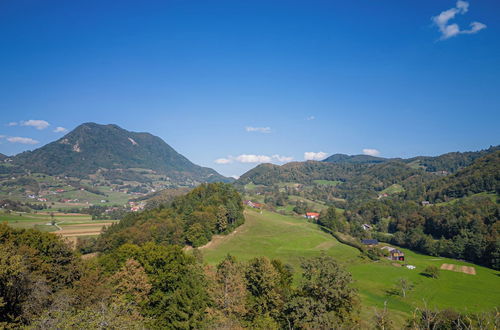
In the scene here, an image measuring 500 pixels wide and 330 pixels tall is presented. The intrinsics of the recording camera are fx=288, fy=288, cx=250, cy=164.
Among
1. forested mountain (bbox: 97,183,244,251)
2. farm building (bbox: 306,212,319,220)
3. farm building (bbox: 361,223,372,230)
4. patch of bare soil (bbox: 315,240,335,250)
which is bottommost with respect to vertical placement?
farm building (bbox: 361,223,372,230)

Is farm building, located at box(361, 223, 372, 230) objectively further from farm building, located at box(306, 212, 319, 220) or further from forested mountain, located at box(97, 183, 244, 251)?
forested mountain, located at box(97, 183, 244, 251)

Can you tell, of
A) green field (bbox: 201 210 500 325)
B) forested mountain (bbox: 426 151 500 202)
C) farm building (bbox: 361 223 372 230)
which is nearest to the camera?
green field (bbox: 201 210 500 325)

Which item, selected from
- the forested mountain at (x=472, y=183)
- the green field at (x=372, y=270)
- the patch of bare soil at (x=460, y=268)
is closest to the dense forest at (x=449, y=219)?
the forested mountain at (x=472, y=183)

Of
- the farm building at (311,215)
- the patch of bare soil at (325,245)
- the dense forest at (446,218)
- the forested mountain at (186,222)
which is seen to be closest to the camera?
the forested mountain at (186,222)

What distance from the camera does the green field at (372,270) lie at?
53.0m

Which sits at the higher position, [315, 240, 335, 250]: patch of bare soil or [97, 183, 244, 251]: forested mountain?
[97, 183, 244, 251]: forested mountain

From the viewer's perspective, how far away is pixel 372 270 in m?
73.2

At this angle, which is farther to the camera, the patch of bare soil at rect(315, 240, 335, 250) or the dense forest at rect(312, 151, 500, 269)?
the dense forest at rect(312, 151, 500, 269)

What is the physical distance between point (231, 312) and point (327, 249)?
5952 cm

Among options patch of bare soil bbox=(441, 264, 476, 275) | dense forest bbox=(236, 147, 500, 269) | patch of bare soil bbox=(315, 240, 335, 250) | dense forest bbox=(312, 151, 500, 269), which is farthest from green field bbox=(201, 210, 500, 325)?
dense forest bbox=(312, 151, 500, 269)

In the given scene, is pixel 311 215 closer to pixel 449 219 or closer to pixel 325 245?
pixel 449 219

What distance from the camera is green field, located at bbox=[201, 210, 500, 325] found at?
174 feet

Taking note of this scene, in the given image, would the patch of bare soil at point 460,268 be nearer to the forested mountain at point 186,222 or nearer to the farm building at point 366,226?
the farm building at point 366,226

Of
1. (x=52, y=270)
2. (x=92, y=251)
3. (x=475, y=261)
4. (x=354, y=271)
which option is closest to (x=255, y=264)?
(x=52, y=270)
